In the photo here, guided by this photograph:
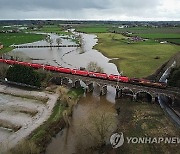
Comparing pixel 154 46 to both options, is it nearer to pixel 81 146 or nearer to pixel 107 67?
pixel 107 67

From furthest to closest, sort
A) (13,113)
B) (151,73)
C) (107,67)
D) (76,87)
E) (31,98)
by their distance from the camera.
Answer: (107,67), (151,73), (76,87), (31,98), (13,113)

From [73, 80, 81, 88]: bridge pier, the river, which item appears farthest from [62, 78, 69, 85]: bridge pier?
the river

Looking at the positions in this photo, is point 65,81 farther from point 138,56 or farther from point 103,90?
point 138,56

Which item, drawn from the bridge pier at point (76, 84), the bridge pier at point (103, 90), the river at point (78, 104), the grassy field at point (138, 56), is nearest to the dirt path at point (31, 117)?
the river at point (78, 104)

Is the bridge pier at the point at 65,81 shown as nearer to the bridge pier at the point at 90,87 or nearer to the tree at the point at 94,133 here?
the bridge pier at the point at 90,87

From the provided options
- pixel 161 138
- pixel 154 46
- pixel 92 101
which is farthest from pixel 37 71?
pixel 154 46
